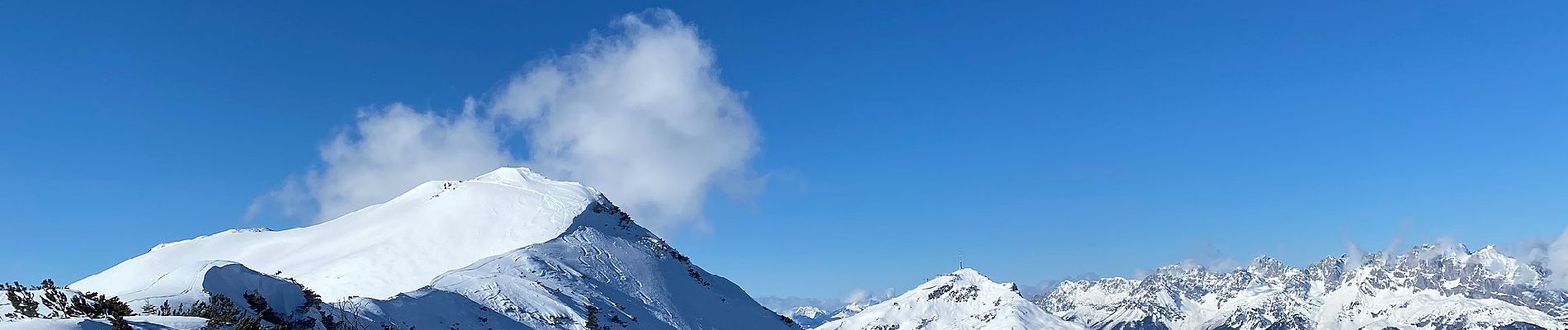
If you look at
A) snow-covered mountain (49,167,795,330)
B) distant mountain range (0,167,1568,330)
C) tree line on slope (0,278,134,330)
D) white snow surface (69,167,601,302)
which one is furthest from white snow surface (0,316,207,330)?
white snow surface (69,167,601,302)

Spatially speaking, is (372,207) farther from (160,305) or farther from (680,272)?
(160,305)

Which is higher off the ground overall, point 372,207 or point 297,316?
point 372,207

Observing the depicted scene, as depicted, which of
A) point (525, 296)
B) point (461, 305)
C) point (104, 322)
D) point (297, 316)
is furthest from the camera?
point (525, 296)

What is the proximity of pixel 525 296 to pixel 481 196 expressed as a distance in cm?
4196

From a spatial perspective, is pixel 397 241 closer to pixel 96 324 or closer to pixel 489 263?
pixel 489 263

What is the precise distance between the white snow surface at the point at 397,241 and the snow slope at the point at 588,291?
7.05m

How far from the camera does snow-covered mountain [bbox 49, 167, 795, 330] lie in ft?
217

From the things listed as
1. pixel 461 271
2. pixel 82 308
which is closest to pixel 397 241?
pixel 461 271

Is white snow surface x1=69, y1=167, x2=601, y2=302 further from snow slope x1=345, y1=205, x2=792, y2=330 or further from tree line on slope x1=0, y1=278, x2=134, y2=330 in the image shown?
tree line on slope x1=0, y1=278, x2=134, y2=330

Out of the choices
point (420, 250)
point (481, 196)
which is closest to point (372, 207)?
point (481, 196)

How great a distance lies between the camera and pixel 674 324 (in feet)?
257

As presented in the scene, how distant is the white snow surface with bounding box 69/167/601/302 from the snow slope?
7050 millimetres

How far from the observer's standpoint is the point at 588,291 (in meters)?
76.5

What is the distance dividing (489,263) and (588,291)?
31.7 feet
